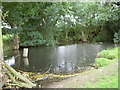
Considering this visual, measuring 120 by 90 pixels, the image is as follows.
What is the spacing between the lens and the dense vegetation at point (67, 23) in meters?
10.4

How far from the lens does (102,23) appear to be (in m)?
17.3

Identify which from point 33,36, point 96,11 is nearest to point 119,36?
point 96,11

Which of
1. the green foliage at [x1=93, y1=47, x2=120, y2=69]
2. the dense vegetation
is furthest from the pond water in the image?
the dense vegetation

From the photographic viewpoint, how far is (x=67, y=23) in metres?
18.8

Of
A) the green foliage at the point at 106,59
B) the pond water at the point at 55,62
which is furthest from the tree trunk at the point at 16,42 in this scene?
the green foliage at the point at 106,59

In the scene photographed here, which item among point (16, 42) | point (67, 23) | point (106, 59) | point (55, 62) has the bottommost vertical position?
point (55, 62)

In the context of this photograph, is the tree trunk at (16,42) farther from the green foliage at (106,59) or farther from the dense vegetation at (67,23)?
the green foliage at (106,59)

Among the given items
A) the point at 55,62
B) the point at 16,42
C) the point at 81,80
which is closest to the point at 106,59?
the point at 55,62

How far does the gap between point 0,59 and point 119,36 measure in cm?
1088

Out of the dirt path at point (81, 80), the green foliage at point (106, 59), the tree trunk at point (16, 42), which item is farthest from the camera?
the tree trunk at point (16, 42)

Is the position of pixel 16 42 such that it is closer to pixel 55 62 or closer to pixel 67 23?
pixel 55 62

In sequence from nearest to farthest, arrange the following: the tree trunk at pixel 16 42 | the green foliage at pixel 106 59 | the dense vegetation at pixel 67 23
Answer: the green foliage at pixel 106 59 → the dense vegetation at pixel 67 23 → the tree trunk at pixel 16 42

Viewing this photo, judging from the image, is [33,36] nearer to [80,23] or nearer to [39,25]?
[39,25]

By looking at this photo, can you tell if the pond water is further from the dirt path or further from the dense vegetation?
the dense vegetation
